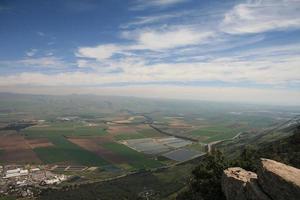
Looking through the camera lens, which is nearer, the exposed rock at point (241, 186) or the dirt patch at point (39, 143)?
the exposed rock at point (241, 186)

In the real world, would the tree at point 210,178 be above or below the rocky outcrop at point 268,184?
below

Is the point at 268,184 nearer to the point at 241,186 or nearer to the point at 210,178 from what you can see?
the point at 241,186

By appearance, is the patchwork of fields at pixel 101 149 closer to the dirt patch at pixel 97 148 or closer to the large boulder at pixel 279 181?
the dirt patch at pixel 97 148

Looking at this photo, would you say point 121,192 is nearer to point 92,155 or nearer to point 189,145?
point 92,155

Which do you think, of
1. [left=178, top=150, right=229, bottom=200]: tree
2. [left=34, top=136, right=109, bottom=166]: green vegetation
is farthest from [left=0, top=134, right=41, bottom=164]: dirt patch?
[left=178, top=150, right=229, bottom=200]: tree

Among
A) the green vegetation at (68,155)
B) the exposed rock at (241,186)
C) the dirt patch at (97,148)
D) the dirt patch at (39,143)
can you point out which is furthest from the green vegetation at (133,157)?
the exposed rock at (241,186)

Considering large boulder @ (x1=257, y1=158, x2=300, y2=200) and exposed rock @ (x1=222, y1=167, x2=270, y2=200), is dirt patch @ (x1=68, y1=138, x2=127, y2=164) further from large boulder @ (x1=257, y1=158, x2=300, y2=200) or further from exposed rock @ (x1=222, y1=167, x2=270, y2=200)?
large boulder @ (x1=257, y1=158, x2=300, y2=200)

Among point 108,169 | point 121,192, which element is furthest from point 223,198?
point 108,169
